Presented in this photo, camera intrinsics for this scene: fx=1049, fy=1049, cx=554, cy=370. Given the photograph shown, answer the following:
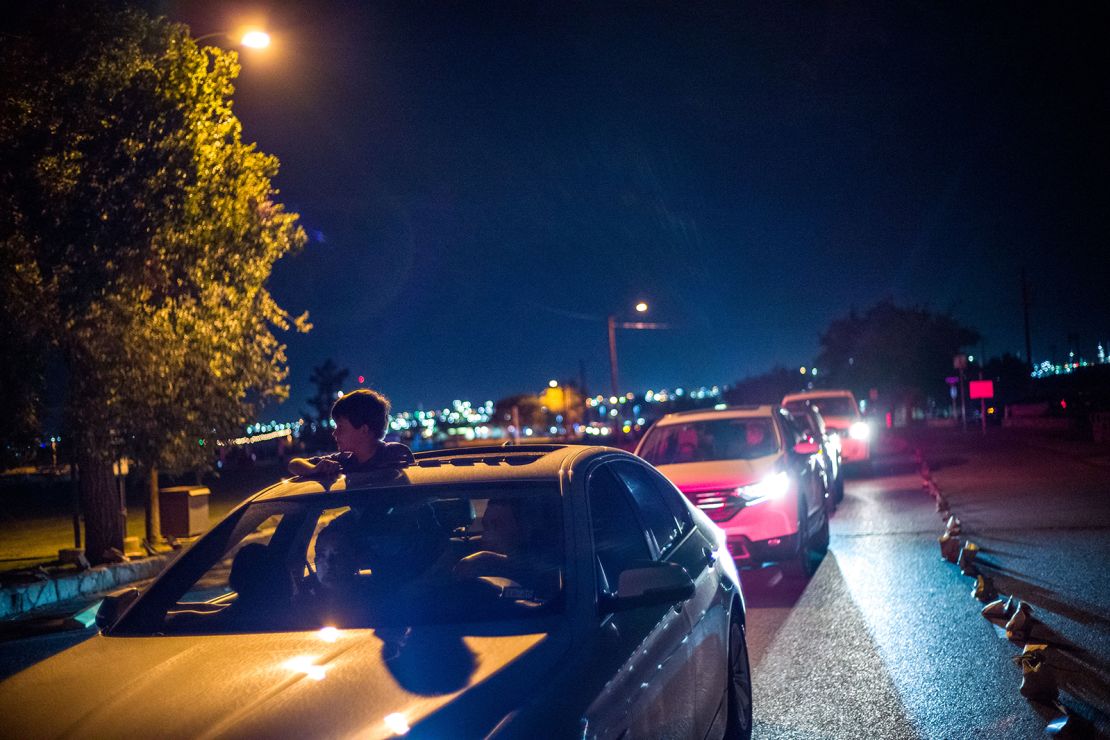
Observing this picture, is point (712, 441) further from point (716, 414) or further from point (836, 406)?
point (836, 406)

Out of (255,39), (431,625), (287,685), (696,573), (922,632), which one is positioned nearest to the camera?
(287,685)

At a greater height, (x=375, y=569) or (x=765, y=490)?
(x=375, y=569)

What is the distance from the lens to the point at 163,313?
42.7 ft

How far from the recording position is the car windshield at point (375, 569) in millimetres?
3467

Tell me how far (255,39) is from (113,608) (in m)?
9.61

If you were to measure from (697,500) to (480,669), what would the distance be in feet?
25.0

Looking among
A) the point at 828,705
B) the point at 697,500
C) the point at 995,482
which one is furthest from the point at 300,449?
the point at 828,705

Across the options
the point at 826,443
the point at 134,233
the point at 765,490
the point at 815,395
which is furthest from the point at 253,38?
the point at 815,395

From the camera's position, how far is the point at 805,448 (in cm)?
1205

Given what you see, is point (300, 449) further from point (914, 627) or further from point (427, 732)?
point (427, 732)

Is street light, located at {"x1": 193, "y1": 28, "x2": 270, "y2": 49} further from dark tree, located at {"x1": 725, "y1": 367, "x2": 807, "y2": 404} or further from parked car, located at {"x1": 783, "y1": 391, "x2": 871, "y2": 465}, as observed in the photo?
dark tree, located at {"x1": 725, "y1": 367, "x2": 807, "y2": 404}

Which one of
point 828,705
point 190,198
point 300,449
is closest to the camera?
point 828,705

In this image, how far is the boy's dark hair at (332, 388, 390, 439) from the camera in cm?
477

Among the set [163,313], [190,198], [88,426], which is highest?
[190,198]
